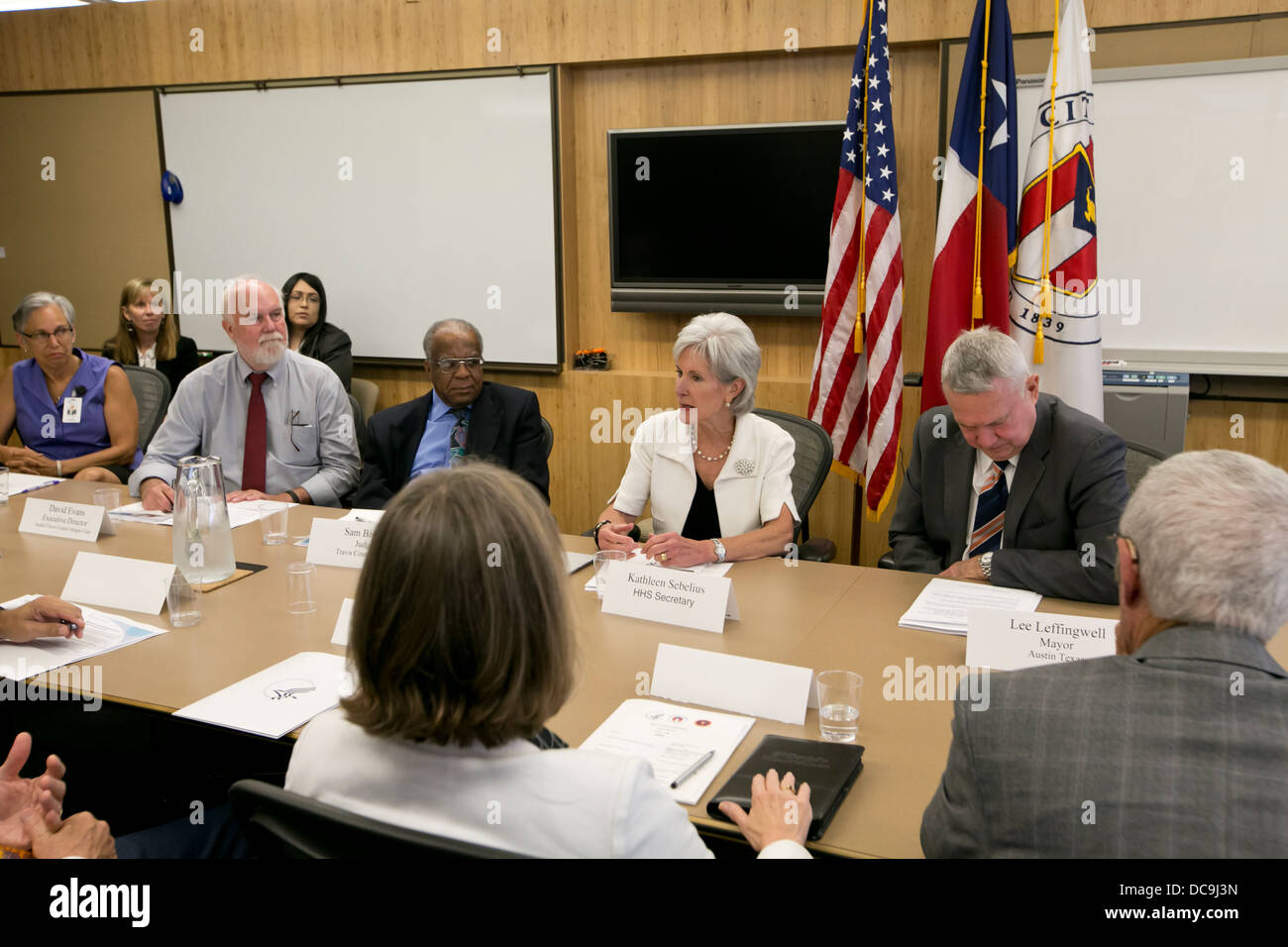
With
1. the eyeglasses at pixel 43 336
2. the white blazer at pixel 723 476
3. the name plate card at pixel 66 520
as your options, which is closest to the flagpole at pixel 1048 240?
the white blazer at pixel 723 476

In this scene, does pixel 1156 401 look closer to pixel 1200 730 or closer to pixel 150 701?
pixel 1200 730

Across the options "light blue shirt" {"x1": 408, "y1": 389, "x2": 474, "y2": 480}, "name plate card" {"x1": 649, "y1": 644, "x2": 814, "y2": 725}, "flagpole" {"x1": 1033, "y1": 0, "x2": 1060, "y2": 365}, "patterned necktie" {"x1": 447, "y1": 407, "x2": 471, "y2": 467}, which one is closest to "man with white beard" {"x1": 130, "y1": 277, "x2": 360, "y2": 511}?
"light blue shirt" {"x1": 408, "y1": 389, "x2": 474, "y2": 480}

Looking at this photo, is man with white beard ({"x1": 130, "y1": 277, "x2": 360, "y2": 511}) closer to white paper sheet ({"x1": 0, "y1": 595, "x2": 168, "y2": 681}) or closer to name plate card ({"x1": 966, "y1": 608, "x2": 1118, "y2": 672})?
white paper sheet ({"x1": 0, "y1": 595, "x2": 168, "y2": 681})

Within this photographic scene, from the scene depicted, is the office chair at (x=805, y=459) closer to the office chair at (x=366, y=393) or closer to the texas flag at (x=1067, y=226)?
the texas flag at (x=1067, y=226)

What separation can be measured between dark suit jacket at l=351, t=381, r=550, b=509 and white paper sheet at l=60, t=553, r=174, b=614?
3.69ft

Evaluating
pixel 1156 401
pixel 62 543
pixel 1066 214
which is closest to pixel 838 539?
pixel 1156 401

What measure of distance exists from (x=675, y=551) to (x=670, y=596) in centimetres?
29

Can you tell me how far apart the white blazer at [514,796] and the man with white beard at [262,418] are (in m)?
2.45

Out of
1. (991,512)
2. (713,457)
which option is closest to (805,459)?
(713,457)

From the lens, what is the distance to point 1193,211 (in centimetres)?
401

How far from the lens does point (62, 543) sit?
2.84m
